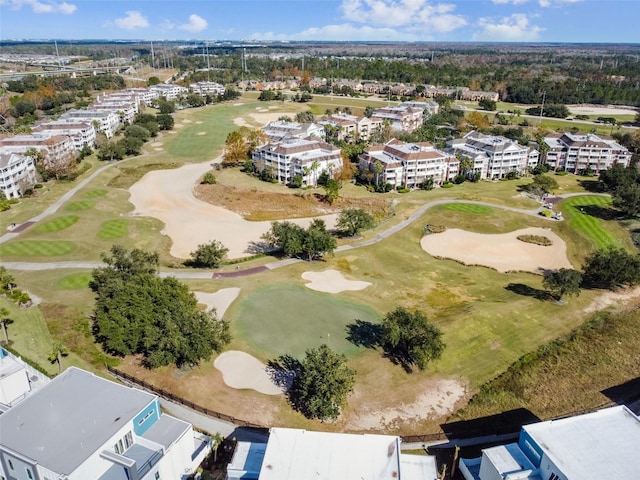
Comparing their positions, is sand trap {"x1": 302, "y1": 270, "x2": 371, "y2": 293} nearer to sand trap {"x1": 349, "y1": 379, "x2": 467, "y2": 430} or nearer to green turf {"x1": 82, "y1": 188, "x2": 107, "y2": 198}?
sand trap {"x1": 349, "y1": 379, "x2": 467, "y2": 430}

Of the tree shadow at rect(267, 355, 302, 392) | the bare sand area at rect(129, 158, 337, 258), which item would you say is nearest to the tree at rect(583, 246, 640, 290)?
the bare sand area at rect(129, 158, 337, 258)

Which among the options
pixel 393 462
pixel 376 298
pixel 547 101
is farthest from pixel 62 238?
pixel 547 101

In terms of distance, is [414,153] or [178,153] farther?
[178,153]

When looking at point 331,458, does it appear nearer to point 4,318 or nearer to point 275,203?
point 4,318

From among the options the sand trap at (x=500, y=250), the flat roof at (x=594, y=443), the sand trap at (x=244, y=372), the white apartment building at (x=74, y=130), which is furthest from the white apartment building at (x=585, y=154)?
the white apartment building at (x=74, y=130)

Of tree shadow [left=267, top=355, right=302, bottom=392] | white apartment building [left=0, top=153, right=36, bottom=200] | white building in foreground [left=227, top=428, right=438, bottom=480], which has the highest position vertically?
white apartment building [left=0, top=153, right=36, bottom=200]

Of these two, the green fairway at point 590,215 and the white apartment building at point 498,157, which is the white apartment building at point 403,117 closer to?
the white apartment building at point 498,157

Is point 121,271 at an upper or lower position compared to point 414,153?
lower

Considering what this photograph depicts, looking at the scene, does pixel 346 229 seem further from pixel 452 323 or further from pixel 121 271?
pixel 121 271
